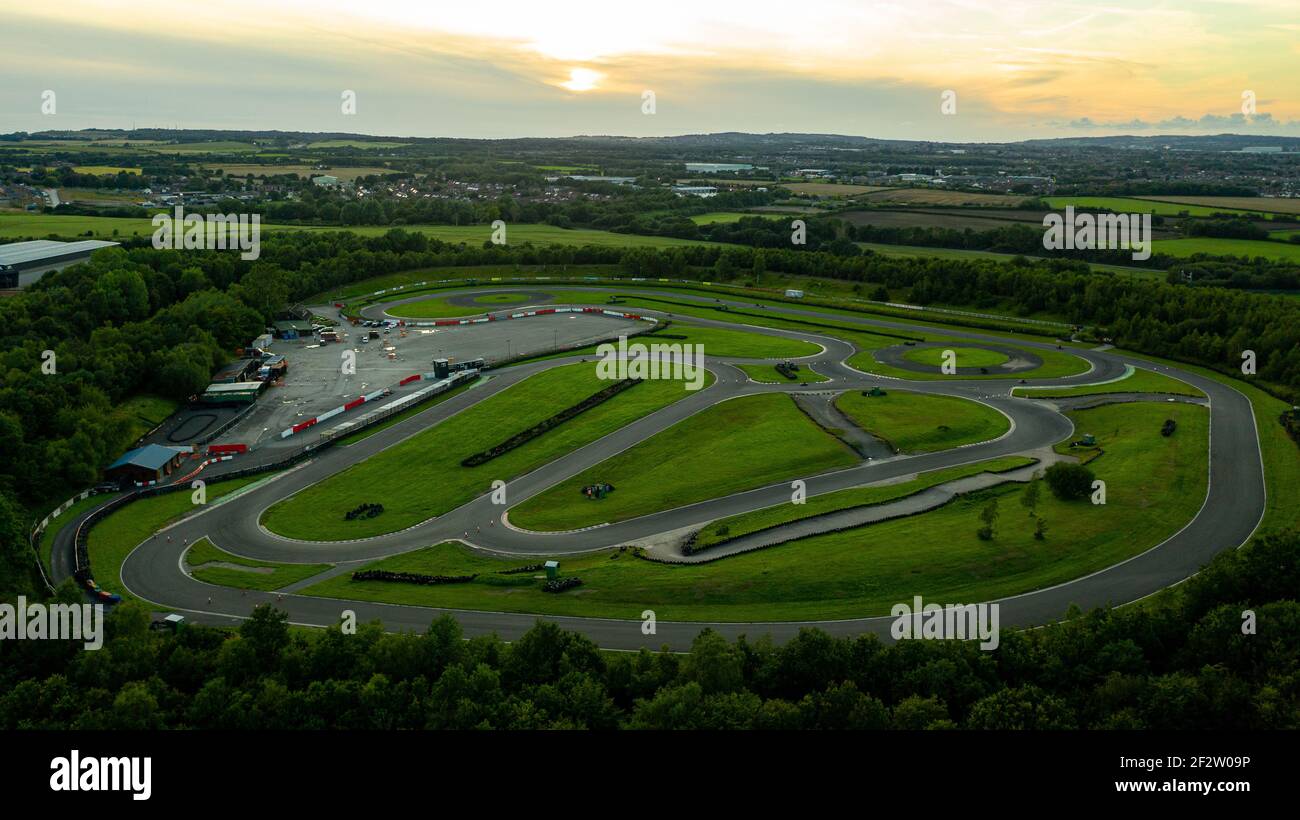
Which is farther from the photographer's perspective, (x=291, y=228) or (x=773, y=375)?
(x=291, y=228)

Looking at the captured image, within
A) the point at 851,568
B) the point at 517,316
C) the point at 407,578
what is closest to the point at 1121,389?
the point at 851,568

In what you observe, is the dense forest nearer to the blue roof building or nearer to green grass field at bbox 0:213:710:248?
the blue roof building

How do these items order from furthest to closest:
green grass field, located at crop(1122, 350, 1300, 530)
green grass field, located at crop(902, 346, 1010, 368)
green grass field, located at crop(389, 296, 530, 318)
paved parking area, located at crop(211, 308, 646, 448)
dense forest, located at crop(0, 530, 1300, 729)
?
1. green grass field, located at crop(389, 296, 530, 318)
2. green grass field, located at crop(902, 346, 1010, 368)
3. paved parking area, located at crop(211, 308, 646, 448)
4. green grass field, located at crop(1122, 350, 1300, 530)
5. dense forest, located at crop(0, 530, 1300, 729)

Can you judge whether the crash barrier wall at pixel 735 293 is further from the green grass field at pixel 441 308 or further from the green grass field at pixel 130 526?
the green grass field at pixel 130 526

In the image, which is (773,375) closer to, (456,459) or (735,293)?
(456,459)

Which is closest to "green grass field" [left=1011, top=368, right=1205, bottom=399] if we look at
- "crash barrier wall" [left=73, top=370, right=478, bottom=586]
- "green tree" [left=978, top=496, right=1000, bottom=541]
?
"green tree" [left=978, top=496, right=1000, bottom=541]
